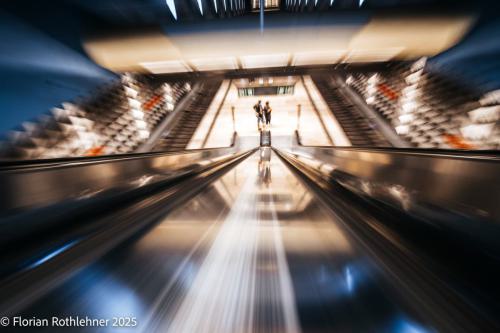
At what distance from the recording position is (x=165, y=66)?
743cm

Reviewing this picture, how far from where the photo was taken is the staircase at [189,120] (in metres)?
6.45

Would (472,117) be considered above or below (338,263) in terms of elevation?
above

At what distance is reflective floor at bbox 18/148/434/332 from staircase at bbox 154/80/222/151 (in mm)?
6051

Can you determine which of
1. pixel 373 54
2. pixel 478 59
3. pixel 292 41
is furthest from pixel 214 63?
pixel 478 59

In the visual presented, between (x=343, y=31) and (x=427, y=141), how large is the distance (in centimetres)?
386

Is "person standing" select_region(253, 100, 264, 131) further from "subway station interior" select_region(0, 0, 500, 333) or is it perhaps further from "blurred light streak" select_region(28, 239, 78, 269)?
"blurred light streak" select_region(28, 239, 78, 269)

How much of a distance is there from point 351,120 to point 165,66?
7133 millimetres

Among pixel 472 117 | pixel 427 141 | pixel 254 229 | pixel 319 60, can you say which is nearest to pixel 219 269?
pixel 254 229

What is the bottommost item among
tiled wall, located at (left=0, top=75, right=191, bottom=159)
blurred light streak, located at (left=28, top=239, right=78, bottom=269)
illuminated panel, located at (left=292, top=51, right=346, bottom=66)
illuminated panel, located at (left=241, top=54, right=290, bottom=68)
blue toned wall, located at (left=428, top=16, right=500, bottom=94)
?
blurred light streak, located at (left=28, top=239, right=78, bottom=269)

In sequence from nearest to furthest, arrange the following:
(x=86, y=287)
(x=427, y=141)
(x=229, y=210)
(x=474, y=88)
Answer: (x=86, y=287) < (x=229, y=210) < (x=474, y=88) < (x=427, y=141)

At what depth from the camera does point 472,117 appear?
3.67m

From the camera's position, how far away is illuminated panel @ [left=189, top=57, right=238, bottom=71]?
7.06 metres

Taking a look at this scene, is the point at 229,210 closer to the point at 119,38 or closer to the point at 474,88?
the point at 474,88

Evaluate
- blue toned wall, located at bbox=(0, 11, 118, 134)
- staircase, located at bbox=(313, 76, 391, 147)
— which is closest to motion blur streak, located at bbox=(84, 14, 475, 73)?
blue toned wall, located at bbox=(0, 11, 118, 134)
